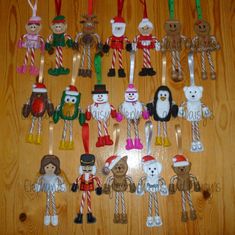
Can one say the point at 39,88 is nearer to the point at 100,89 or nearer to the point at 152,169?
the point at 100,89

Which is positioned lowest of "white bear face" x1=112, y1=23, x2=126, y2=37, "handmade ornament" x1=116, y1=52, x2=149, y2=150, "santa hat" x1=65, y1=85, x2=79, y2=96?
"handmade ornament" x1=116, y1=52, x2=149, y2=150

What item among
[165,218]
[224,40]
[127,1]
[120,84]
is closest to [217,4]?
[224,40]

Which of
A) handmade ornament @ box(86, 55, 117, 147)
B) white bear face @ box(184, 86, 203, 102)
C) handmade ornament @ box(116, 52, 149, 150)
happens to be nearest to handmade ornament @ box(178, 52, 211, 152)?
white bear face @ box(184, 86, 203, 102)

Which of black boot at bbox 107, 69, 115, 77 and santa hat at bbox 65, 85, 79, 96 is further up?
black boot at bbox 107, 69, 115, 77

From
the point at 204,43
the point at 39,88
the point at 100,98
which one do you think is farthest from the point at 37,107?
the point at 204,43

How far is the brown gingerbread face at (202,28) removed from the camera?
3.58 ft

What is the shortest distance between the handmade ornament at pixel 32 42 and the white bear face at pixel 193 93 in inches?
19.3

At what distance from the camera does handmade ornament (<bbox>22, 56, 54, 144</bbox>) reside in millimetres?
1035

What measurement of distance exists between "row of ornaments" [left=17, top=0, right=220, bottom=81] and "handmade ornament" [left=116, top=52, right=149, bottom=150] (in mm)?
87

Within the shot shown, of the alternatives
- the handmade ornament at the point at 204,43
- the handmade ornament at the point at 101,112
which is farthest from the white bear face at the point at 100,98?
the handmade ornament at the point at 204,43

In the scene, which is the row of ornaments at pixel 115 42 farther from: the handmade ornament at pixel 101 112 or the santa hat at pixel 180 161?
the santa hat at pixel 180 161

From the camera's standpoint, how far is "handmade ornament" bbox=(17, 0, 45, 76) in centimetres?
108

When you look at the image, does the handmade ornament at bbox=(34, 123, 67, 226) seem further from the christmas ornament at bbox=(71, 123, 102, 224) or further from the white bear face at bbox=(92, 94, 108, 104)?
the white bear face at bbox=(92, 94, 108, 104)

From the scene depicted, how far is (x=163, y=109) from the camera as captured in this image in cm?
104
